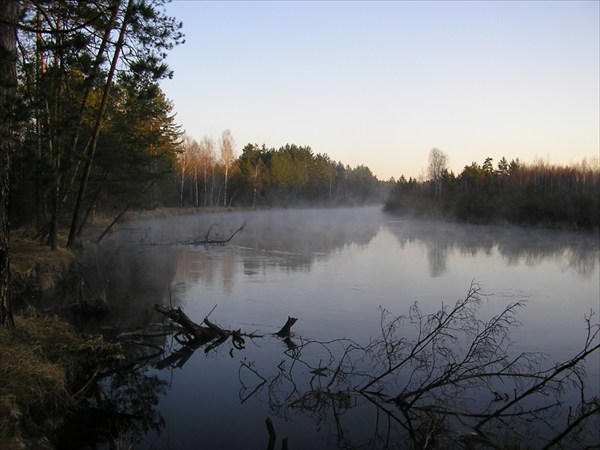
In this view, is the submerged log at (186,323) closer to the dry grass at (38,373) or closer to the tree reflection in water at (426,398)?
the tree reflection in water at (426,398)

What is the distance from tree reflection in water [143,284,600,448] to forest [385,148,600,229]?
1218 inches

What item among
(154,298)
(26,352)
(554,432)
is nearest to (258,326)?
(154,298)

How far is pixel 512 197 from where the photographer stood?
41.5m

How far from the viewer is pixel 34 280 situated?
38.9ft

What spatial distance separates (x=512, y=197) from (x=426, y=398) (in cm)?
3828

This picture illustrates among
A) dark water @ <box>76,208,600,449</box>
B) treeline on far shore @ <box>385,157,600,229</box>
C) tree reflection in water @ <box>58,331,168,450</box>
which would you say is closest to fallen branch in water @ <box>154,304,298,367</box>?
dark water @ <box>76,208,600,449</box>

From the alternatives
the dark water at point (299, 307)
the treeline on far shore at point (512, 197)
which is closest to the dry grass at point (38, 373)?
the dark water at point (299, 307)

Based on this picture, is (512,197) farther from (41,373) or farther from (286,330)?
(41,373)

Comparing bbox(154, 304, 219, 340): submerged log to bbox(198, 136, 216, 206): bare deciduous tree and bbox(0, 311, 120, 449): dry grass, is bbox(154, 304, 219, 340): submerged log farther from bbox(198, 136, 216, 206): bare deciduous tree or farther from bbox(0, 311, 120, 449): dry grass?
bbox(198, 136, 216, 206): bare deciduous tree

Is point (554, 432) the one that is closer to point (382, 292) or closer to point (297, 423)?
point (297, 423)

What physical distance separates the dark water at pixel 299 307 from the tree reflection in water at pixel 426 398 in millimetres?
37

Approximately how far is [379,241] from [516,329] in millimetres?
18649

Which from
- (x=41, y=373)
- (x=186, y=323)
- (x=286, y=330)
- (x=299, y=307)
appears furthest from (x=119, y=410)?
(x=299, y=307)

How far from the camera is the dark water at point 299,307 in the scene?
19.4ft
